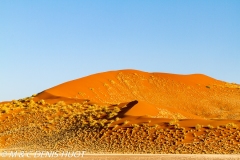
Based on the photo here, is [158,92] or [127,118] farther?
[158,92]

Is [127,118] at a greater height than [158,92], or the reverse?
[158,92]

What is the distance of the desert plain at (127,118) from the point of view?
40656 mm

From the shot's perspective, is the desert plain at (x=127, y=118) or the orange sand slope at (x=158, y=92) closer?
the desert plain at (x=127, y=118)

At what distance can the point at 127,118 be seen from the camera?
49.9m

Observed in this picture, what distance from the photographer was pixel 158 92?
8475 cm

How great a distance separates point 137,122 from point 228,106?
38.5 meters

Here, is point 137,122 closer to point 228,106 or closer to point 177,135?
point 177,135

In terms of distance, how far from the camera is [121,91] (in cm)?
8050

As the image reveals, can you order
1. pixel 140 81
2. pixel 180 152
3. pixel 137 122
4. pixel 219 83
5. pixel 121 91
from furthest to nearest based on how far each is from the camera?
1. pixel 219 83
2. pixel 140 81
3. pixel 121 91
4. pixel 137 122
5. pixel 180 152

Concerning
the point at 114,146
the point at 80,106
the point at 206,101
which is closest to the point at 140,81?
the point at 206,101

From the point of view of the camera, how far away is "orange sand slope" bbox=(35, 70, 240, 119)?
75.6 m

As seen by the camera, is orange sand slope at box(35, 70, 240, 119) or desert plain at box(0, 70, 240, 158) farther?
orange sand slope at box(35, 70, 240, 119)

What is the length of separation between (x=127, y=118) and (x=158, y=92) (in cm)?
3563

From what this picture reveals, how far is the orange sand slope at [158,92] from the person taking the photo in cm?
7556
